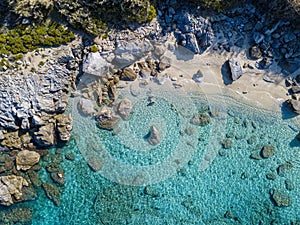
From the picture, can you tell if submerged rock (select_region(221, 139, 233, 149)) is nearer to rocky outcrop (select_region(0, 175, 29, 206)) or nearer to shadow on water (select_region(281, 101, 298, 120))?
shadow on water (select_region(281, 101, 298, 120))

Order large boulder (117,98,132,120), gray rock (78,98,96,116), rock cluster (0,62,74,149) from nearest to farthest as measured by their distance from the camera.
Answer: rock cluster (0,62,74,149) < gray rock (78,98,96,116) < large boulder (117,98,132,120)

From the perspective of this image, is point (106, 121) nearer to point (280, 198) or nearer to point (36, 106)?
point (36, 106)

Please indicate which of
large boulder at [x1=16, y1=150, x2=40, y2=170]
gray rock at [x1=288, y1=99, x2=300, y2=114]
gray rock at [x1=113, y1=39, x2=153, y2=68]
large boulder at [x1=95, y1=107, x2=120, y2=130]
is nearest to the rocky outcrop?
large boulder at [x1=16, y1=150, x2=40, y2=170]

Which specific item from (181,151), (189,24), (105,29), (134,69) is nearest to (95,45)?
(105,29)

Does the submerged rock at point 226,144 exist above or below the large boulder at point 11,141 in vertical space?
above

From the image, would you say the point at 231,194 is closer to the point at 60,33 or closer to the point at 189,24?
the point at 189,24

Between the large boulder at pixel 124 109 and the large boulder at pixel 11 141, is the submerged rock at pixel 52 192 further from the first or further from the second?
the large boulder at pixel 124 109

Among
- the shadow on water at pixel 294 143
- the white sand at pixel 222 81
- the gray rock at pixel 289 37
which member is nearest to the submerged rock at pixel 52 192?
the white sand at pixel 222 81
